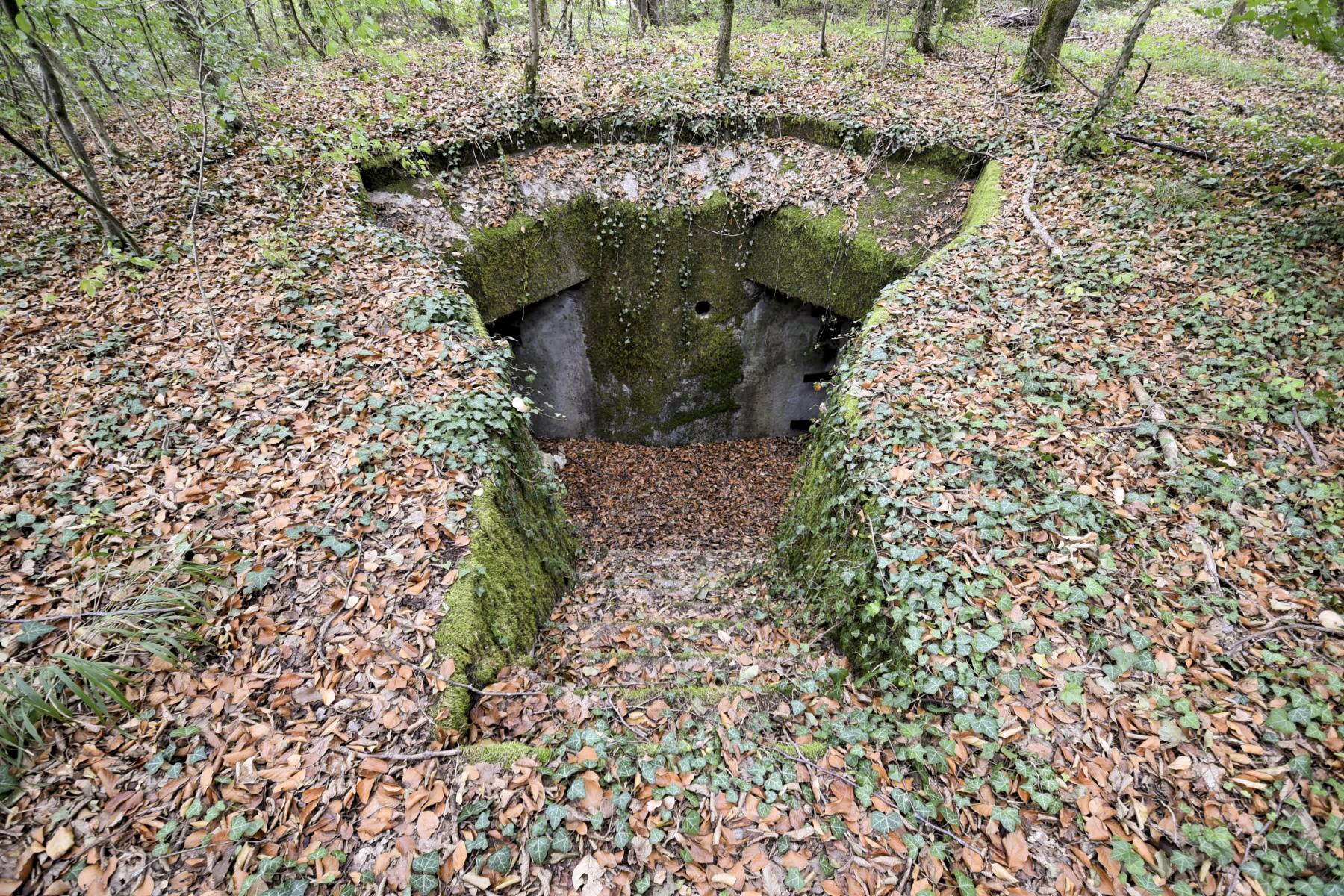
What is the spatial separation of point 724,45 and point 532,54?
347 centimetres

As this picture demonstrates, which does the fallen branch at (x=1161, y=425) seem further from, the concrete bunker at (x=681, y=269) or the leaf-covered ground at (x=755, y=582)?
the concrete bunker at (x=681, y=269)

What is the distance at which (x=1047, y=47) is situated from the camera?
360 inches

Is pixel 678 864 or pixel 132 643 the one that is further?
pixel 132 643

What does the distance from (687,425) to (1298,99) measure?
12.2 meters

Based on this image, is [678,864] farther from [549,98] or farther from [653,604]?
[549,98]

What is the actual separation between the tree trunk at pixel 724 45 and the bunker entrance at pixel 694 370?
4.03 m

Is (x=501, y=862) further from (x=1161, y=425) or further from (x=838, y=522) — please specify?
(x=1161, y=425)

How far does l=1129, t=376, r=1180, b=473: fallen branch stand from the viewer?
4.11 m

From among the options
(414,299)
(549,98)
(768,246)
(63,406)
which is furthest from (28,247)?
(768,246)

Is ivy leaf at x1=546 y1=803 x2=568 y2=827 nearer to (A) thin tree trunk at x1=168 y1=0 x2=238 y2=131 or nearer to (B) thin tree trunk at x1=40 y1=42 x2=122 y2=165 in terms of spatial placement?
(A) thin tree trunk at x1=168 y1=0 x2=238 y2=131

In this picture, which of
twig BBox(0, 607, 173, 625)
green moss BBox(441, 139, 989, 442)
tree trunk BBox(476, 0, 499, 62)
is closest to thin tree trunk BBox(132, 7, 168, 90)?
tree trunk BBox(476, 0, 499, 62)

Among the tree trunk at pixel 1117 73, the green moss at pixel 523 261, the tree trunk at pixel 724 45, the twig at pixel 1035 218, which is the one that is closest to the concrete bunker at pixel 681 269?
the green moss at pixel 523 261

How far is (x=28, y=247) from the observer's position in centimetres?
596

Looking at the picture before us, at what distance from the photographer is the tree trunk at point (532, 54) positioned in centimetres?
802
